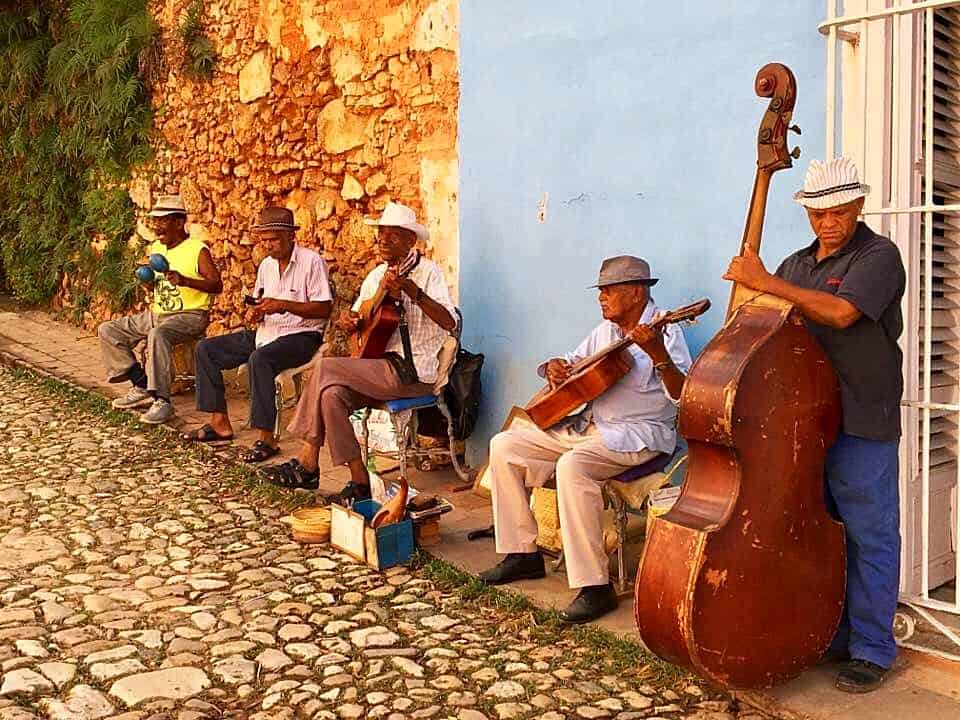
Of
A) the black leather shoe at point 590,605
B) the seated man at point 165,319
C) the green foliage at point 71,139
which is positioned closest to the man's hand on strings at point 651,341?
the black leather shoe at point 590,605

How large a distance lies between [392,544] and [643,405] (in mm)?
1220

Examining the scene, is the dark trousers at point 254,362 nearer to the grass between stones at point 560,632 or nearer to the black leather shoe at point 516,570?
the grass between stones at point 560,632

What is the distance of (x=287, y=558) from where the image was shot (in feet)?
15.1

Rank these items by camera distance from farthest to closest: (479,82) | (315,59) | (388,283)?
(315,59), (479,82), (388,283)

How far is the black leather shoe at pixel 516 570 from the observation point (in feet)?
14.0

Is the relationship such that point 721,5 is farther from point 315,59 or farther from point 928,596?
point 315,59

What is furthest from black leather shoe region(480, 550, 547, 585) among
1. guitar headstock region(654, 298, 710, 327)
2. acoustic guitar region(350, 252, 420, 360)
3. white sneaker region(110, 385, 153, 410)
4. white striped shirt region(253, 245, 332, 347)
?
white sneaker region(110, 385, 153, 410)

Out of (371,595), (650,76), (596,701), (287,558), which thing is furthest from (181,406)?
(596,701)

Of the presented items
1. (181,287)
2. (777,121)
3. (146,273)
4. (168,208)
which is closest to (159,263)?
(146,273)

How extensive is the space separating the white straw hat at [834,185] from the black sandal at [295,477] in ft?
10.6

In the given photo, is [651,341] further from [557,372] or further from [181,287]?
[181,287]

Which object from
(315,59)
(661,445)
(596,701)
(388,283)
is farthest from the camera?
(315,59)

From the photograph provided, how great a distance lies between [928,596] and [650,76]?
2.40m

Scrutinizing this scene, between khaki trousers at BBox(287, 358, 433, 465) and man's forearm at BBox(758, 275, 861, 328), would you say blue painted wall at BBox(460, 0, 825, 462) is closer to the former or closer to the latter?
khaki trousers at BBox(287, 358, 433, 465)
